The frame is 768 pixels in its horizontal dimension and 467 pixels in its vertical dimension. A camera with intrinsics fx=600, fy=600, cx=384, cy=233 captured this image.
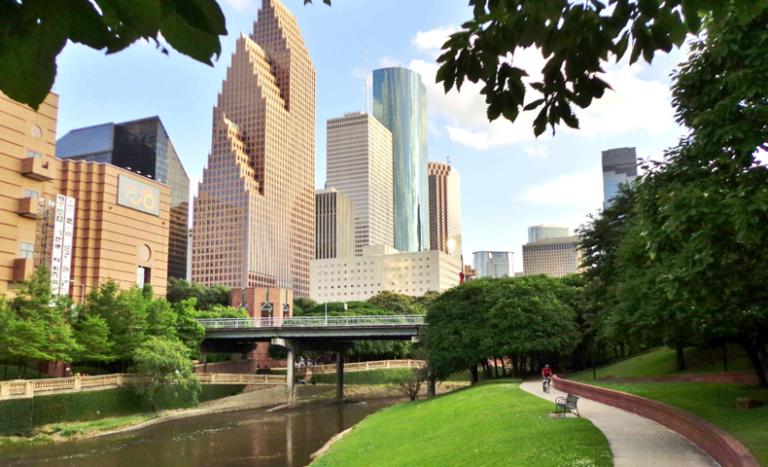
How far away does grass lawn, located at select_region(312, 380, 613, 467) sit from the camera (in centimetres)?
1772

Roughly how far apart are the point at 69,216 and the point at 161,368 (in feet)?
65.4

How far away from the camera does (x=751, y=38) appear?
17.6m

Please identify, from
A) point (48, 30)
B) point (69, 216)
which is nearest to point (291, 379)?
point (69, 216)

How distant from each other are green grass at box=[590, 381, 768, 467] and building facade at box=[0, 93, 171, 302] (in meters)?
45.3

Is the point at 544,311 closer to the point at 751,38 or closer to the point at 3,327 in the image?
the point at 751,38

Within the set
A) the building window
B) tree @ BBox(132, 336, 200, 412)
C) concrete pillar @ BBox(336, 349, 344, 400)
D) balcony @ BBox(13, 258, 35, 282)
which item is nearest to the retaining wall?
tree @ BBox(132, 336, 200, 412)

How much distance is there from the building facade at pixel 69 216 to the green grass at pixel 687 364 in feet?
165

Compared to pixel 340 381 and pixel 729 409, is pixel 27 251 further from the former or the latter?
pixel 729 409

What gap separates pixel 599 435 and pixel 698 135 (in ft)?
32.2

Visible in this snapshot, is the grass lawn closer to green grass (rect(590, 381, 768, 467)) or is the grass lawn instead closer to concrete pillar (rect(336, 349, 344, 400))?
green grass (rect(590, 381, 768, 467))

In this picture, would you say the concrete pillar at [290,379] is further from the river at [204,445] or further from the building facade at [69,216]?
the building facade at [69,216]

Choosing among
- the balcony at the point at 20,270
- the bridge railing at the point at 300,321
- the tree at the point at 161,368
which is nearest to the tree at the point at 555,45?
the tree at the point at 161,368

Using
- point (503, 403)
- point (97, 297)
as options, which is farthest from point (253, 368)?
point (503, 403)

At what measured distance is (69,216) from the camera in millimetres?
61906
